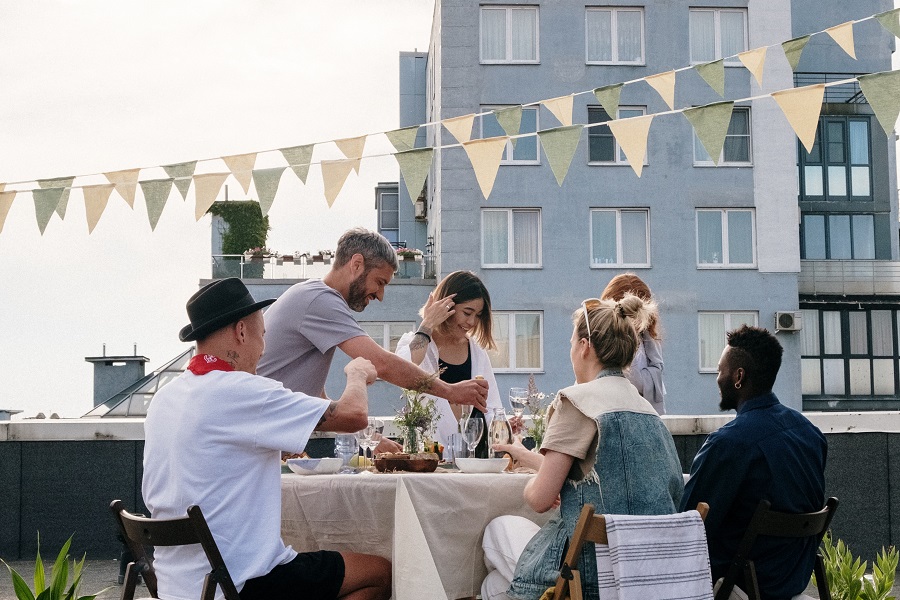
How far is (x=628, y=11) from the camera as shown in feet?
87.1

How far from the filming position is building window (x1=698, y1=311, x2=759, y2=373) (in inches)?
1021

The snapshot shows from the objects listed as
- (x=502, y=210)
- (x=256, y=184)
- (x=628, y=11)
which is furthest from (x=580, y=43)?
(x=256, y=184)

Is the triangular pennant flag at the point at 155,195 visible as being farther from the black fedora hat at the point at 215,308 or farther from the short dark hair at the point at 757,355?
the short dark hair at the point at 757,355

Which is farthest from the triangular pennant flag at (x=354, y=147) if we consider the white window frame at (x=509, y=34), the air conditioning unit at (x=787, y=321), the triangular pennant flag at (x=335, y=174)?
the air conditioning unit at (x=787, y=321)

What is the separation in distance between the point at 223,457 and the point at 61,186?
4.34 metres

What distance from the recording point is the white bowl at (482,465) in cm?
411

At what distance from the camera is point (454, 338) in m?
5.73

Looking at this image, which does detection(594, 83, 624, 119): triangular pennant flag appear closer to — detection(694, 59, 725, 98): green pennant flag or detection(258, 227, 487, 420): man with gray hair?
detection(694, 59, 725, 98): green pennant flag

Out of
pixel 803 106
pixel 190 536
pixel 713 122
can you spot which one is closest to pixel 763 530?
pixel 190 536

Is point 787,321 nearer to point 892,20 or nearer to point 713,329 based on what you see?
point 713,329

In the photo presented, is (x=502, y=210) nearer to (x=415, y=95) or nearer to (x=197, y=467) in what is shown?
(x=415, y=95)

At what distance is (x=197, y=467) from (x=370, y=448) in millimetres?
1464

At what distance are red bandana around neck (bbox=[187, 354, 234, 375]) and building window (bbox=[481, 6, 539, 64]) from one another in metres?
23.7

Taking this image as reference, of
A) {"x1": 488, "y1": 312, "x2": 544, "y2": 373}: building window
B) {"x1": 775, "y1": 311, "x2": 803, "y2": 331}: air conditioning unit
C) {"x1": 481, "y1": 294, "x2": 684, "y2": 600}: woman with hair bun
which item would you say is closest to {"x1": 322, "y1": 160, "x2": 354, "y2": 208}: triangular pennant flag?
{"x1": 481, "y1": 294, "x2": 684, "y2": 600}: woman with hair bun
